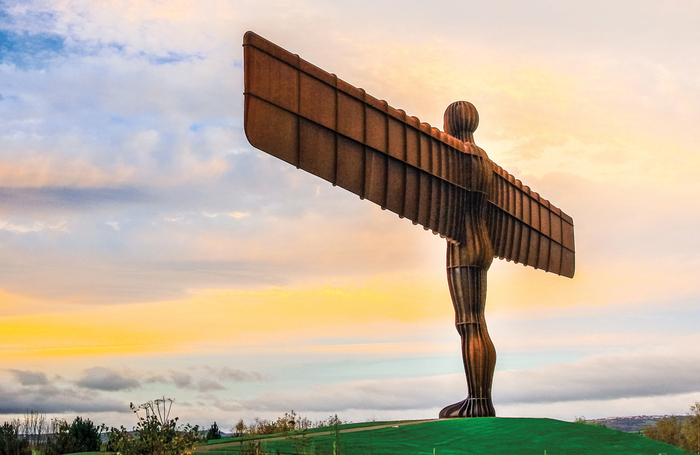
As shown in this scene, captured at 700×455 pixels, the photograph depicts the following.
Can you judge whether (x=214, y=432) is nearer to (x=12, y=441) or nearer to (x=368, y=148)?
(x=12, y=441)

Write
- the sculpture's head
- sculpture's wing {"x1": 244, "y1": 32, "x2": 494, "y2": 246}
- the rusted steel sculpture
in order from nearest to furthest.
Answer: sculpture's wing {"x1": 244, "y1": 32, "x2": 494, "y2": 246}
the rusted steel sculpture
the sculpture's head

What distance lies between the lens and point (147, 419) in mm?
10859

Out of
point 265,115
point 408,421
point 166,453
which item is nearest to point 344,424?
point 408,421

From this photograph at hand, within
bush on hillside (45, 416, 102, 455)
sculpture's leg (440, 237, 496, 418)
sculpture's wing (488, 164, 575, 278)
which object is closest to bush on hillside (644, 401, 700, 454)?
sculpture's wing (488, 164, 575, 278)

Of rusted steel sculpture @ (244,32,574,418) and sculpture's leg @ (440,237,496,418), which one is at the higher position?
rusted steel sculpture @ (244,32,574,418)

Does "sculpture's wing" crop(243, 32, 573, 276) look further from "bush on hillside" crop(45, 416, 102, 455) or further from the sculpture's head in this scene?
"bush on hillside" crop(45, 416, 102, 455)

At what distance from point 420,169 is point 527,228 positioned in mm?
5275

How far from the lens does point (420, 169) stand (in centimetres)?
1634

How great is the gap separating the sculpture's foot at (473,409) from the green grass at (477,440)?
1.42m

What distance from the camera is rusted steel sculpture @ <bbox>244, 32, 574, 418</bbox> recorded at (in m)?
13.3

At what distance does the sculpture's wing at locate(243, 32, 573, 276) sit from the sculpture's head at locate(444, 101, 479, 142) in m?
0.82

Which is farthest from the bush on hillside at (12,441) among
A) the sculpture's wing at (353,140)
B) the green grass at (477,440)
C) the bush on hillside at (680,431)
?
the bush on hillside at (680,431)

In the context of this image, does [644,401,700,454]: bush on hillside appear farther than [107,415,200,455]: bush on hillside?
Yes

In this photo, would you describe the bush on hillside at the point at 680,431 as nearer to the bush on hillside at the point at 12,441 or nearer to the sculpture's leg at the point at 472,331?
the sculpture's leg at the point at 472,331
